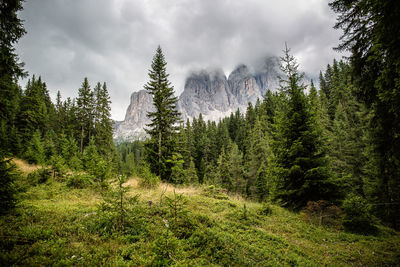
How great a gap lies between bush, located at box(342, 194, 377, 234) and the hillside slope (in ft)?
1.87

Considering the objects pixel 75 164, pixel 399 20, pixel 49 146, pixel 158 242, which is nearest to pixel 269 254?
pixel 158 242

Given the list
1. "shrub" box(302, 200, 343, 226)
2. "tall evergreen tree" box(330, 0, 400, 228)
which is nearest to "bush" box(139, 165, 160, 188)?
"shrub" box(302, 200, 343, 226)

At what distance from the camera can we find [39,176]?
10.1m

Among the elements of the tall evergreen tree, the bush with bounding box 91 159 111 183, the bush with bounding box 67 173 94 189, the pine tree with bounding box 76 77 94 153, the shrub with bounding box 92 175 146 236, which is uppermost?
the pine tree with bounding box 76 77 94 153

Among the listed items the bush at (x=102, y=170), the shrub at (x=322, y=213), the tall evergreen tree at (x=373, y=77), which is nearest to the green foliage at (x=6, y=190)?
the bush at (x=102, y=170)

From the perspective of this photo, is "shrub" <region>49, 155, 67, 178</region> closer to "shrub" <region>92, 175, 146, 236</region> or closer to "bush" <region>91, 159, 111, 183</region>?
"bush" <region>91, 159, 111, 183</region>

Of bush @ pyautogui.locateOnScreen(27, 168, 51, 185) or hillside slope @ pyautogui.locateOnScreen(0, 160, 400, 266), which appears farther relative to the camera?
bush @ pyautogui.locateOnScreen(27, 168, 51, 185)

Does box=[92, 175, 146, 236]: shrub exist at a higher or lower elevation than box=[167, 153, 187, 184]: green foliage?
lower

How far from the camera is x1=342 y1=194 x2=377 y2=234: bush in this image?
25.2 ft

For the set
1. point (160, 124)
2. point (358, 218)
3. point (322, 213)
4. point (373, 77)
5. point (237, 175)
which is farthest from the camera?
Result: point (237, 175)

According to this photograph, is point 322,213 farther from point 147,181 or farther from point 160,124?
point 160,124

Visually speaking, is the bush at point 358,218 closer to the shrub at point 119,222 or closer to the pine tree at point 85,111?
the shrub at point 119,222

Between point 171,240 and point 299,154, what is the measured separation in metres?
9.69

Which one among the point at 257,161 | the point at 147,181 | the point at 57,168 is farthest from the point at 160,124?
the point at 257,161
